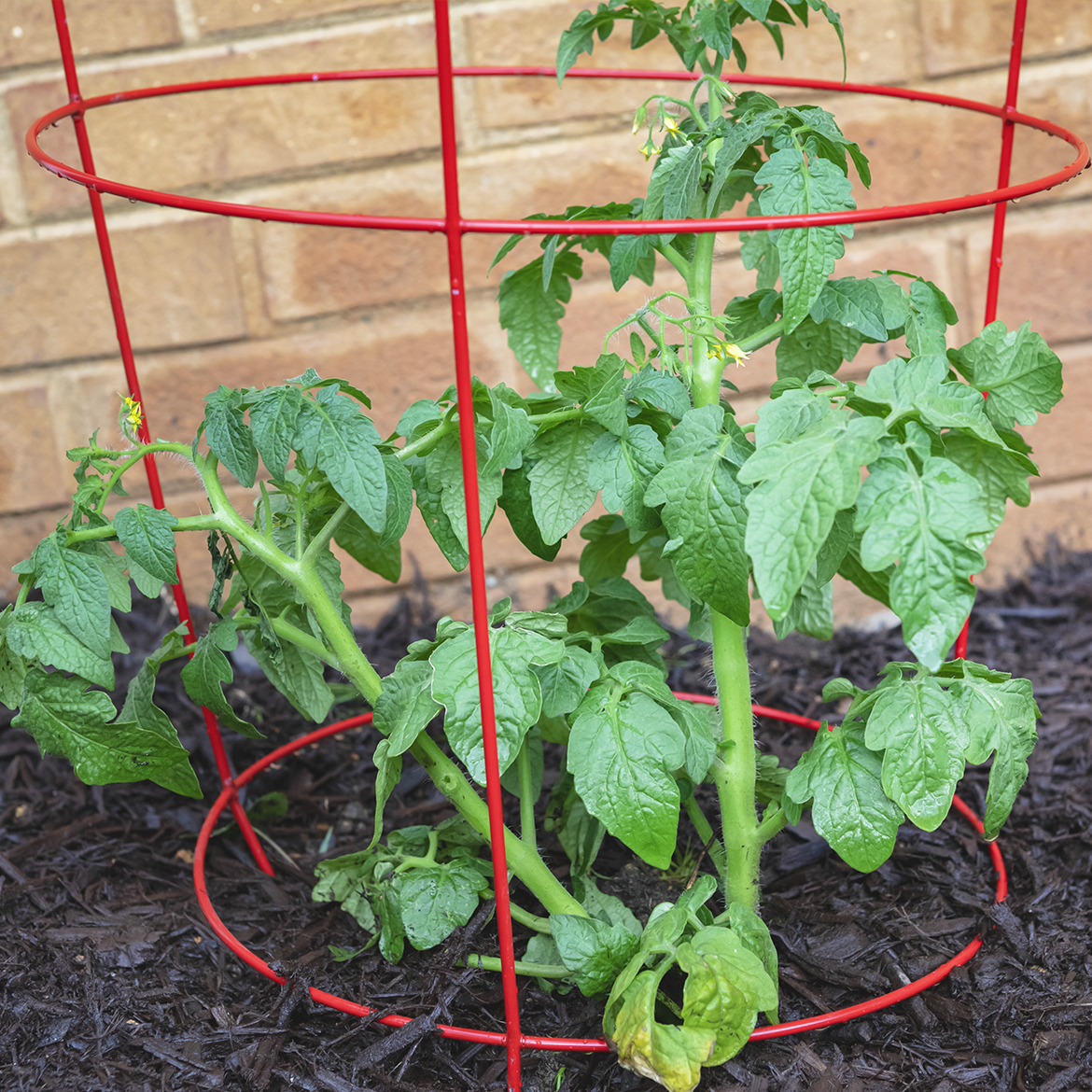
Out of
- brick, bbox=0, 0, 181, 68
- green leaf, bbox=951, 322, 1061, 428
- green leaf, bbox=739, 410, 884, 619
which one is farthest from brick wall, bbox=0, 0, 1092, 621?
green leaf, bbox=739, 410, 884, 619

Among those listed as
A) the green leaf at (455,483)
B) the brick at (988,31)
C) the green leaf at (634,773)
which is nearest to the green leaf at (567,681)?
the green leaf at (634,773)

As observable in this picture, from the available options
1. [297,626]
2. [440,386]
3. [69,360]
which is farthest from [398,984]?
[69,360]

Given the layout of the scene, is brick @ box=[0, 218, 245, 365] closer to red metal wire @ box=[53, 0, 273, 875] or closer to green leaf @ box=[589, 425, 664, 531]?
red metal wire @ box=[53, 0, 273, 875]

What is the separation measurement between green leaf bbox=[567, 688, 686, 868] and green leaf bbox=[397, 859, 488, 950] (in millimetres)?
248

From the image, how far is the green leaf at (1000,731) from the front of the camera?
94cm

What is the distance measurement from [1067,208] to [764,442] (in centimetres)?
124

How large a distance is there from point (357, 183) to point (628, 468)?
992mm

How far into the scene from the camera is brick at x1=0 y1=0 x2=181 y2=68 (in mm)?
1632

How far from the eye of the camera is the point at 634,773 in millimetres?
892

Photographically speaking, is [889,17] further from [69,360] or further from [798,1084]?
[798,1084]

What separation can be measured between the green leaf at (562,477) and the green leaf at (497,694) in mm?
104

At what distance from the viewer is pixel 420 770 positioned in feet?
4.92

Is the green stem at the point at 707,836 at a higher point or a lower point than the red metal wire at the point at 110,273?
lower

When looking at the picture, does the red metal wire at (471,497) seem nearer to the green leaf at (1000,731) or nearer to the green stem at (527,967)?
the green stem at (527,967)
